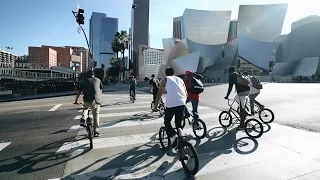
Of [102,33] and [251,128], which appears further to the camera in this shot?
[102,33]

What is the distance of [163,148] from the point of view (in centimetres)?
514

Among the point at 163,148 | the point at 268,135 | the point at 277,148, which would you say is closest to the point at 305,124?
the point at 268,135

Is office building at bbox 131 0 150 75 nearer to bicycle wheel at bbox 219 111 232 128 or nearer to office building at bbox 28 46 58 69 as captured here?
office building at bbox 28 46 58 69

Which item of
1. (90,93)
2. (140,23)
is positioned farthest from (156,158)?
(140,23)

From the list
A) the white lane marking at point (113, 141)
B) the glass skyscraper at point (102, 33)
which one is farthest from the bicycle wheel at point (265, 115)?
the glass skyscraper at point (102, 33)

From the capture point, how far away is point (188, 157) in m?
3.85

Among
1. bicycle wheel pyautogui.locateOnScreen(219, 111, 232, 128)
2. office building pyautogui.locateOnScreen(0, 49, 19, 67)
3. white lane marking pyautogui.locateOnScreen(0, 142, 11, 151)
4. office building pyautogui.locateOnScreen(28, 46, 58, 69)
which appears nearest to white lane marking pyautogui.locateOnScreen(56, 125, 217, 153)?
white lane marking pyautogui.locateOnScreen(0, 142, 11, 151)

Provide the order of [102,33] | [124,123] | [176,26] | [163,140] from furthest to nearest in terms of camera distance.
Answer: [176,26] < [102,33] < [124,123] < [163,140]

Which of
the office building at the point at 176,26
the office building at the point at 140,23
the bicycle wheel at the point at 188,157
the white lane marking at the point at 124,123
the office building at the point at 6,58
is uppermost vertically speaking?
the office building at the point at 176,26

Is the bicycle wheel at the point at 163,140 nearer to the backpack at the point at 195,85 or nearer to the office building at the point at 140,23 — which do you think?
the backpack at the point at 195,85

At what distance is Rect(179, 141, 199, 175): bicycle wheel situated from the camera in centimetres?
369

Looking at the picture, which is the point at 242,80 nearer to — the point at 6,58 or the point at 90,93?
the point at 90,93

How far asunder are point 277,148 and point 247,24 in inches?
3144

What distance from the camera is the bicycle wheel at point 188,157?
145 inches
